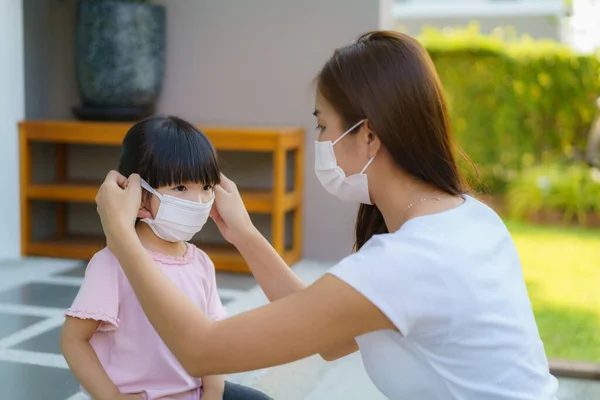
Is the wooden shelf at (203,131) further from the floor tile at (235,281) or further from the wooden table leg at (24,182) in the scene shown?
the floor tile at (235,281)

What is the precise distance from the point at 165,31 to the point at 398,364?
3.60 m

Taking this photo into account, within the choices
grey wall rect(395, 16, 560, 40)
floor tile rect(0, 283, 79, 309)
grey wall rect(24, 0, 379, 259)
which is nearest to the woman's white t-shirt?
floor tile rect(0, 283, 79, 309)

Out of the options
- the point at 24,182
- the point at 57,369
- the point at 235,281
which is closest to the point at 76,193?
the point at 24,182

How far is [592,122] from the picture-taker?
24.9 ft

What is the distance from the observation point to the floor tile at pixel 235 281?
12.8 feet

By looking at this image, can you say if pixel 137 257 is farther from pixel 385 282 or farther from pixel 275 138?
pixel 275 138

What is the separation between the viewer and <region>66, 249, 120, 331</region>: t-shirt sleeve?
1.61m

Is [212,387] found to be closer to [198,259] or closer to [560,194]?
[198,259]

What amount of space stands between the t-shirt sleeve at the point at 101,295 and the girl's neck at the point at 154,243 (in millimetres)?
125

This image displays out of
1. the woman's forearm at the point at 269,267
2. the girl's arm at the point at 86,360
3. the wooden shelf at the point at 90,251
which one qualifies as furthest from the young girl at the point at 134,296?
the wooden shelf at the point at 90,251

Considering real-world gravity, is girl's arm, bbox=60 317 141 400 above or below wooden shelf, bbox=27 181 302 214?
above

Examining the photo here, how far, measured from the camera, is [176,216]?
67.2 inches

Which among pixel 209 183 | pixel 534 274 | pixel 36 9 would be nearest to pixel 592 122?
pixel 534 274

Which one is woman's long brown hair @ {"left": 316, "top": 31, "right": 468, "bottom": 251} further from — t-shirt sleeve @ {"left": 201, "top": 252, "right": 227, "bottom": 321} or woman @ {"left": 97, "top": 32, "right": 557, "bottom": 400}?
t-shirt sleeve @ {"left": 201, "top": 252, "right": 227, "bottom": 321}
